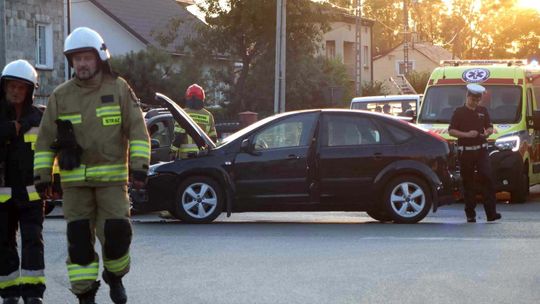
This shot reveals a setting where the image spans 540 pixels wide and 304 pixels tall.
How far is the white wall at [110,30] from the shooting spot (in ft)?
178

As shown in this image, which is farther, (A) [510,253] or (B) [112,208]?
(A) [510,253]

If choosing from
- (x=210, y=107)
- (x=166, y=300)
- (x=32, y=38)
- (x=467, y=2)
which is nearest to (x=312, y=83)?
(x=210, y=107)

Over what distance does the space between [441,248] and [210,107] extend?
37392 mm

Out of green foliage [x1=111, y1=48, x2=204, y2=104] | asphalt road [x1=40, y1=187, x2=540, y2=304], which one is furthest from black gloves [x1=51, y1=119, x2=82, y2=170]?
green foliage [x1=111, y1=48, x2=204, y2=104]

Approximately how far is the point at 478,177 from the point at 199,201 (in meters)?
3.44

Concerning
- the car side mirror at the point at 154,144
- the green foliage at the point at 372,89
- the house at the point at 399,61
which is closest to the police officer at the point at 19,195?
the car side mirror at the point at 154,144

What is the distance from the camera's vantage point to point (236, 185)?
49.2 feet

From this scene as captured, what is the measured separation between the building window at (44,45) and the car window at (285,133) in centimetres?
2839

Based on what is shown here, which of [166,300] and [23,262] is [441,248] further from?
[23,262]

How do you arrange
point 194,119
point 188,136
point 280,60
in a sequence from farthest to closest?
1. point 280,60
2. point 194,119
3. point 188,136

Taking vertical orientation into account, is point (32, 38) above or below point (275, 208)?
above

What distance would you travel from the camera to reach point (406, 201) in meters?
14.9

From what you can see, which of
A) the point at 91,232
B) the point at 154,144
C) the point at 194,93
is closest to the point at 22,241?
the point at 91,232

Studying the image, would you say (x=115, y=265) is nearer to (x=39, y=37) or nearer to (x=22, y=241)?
(x=22, y=241)
